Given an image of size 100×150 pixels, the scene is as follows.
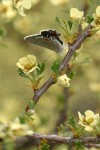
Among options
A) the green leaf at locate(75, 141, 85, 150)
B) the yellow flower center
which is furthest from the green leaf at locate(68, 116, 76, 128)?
the yellow flower center

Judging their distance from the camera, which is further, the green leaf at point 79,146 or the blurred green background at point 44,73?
the blurred green background at point 44,73

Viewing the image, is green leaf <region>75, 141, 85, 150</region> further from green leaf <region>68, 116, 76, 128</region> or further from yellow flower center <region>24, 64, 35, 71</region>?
yellow flower center <region>24, 64, 35, 71</region>

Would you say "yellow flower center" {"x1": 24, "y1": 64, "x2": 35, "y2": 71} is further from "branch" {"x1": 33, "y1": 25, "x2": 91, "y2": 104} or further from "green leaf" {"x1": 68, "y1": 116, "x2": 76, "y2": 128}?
"green leaf" {"x1": 68, "y1": 116, "x2": 76, "y2": 128}

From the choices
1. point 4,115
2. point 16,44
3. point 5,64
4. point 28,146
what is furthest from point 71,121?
point 5,64

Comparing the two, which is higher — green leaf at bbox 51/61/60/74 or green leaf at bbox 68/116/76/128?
green leaf at bbox 51/61/60/74

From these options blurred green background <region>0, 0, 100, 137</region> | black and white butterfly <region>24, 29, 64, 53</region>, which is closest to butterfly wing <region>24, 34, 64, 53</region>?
black and white butterfly <region>24, 29, 64, 53</region>

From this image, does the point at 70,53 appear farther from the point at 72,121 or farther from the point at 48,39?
the point at 72,121

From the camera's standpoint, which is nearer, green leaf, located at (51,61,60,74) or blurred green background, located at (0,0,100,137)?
green leaf, located at (51,61,60,74)

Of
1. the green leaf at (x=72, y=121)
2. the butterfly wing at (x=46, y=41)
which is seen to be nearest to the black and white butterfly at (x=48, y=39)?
the butterfly wing at (x=46, y=41)

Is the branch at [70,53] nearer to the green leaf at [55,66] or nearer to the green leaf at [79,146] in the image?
the green leaf at [55,66]

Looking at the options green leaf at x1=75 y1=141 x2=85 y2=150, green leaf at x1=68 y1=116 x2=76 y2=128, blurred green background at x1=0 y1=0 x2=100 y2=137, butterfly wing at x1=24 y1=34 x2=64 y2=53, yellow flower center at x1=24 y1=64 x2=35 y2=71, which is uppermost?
blurred green background at x1=0 y1=0 x2=100 y2=137
